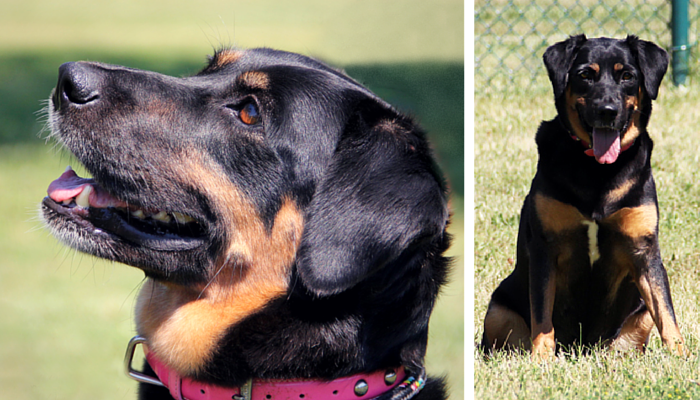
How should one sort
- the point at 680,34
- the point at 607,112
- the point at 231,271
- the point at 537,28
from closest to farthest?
the point at 231,271
the point at 607,112
the point at 680,34
the point at 537,28

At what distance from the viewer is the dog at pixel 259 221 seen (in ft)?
6.85

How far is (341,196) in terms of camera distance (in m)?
2.10

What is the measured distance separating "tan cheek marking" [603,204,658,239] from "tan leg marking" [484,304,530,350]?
0.75 m

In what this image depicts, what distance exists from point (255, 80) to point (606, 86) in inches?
79.0

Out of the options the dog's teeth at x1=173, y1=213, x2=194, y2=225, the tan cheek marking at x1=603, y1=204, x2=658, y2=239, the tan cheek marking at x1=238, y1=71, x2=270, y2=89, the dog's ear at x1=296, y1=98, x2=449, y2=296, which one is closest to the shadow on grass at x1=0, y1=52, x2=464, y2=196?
the dog's ear at x1=296, y1=98, x2=449, y2=296

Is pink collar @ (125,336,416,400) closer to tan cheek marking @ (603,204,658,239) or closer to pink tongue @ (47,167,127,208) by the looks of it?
pink tongue @ (47,167,127,208)

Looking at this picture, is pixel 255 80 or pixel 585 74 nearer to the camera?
pixel 255 80

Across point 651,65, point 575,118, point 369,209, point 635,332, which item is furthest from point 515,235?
point 369,209

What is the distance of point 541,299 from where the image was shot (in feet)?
11.8

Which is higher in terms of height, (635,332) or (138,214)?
(138,214)

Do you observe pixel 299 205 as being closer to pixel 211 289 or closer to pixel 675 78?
pixel 211 289

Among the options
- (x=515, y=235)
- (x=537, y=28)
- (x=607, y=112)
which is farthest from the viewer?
(x=537, y=28)

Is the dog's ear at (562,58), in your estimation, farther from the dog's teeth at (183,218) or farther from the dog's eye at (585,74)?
the dog's teeth at (183,218)

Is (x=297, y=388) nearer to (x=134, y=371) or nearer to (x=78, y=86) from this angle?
(x=134, y=371)
